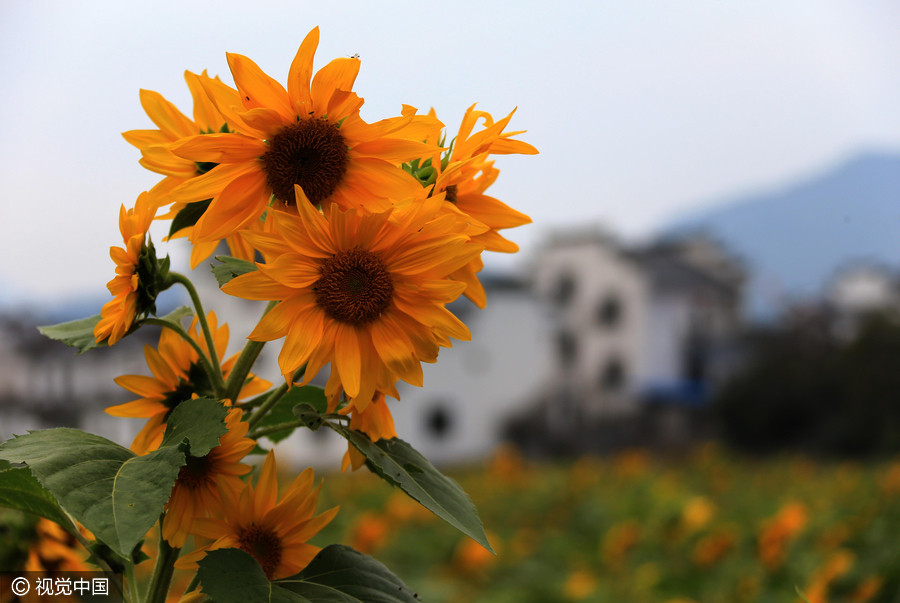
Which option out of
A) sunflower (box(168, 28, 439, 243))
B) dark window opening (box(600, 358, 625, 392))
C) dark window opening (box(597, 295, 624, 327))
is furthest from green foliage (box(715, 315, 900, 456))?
sunflower (box(168, 28, 439, 243))

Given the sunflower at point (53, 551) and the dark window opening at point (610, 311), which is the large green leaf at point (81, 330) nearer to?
the sunflower at point (53, 551)

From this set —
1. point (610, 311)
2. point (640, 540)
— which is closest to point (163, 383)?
point (640, 540)

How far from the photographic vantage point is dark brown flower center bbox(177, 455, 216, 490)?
1.45ft

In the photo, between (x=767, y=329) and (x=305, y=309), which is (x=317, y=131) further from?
(x=767, y=329)

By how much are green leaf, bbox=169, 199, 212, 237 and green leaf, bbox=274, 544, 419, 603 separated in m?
0.22

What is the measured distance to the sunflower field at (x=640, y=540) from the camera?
225 cm

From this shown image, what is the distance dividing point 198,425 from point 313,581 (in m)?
0.13

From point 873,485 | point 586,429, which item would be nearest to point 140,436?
point 873,485

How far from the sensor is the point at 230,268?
440mm

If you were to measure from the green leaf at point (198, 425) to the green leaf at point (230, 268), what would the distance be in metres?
0.07

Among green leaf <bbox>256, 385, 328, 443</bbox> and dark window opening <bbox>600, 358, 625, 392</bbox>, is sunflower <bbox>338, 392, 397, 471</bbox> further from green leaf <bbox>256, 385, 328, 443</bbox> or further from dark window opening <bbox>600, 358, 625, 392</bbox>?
dark window opening <bbox>600, 358, 625, 392</bbox>

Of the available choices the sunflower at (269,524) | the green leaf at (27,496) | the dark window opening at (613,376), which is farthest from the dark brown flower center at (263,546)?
the dark window opening at (613,376)

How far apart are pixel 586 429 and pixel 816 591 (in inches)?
450

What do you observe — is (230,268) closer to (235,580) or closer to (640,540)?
(235,580)
